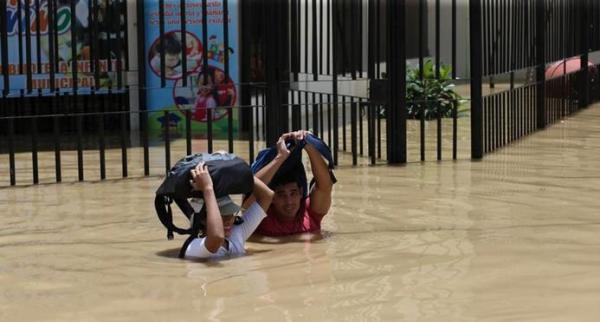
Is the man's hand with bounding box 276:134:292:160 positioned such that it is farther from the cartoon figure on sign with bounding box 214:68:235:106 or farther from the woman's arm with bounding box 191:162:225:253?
the cartoon figure on sign with bounding box 214:68:235:106

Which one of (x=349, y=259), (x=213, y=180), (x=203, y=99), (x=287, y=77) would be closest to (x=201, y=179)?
A: (x=213, y=180)

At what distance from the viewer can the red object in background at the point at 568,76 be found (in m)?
15.0

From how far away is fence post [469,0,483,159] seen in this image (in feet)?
35.8

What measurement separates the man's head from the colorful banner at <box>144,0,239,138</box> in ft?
21.3

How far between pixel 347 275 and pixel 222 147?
6.57m

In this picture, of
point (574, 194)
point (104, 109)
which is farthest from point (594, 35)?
point (574, 194)

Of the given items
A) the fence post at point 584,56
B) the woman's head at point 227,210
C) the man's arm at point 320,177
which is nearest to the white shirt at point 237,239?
the woman's head at point 227,210

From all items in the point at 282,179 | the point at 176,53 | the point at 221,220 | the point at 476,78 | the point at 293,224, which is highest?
the point at 176,53

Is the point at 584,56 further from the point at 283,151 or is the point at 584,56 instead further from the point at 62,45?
the point at 283,151

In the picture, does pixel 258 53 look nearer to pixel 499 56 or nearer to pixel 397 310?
pixel 499 56

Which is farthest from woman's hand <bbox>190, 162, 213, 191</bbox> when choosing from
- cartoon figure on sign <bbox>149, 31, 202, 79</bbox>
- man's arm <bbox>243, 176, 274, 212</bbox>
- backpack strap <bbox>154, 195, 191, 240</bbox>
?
cartoon figure on sign <bbox>149, 31, 202, 79</bbox>

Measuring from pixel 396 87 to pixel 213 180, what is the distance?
4.92 metres

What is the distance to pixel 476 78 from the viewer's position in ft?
36.3

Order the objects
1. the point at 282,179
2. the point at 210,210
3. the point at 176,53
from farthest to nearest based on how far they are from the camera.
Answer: the point at 176,53 < the point at 282,179 < the point at 210,210
